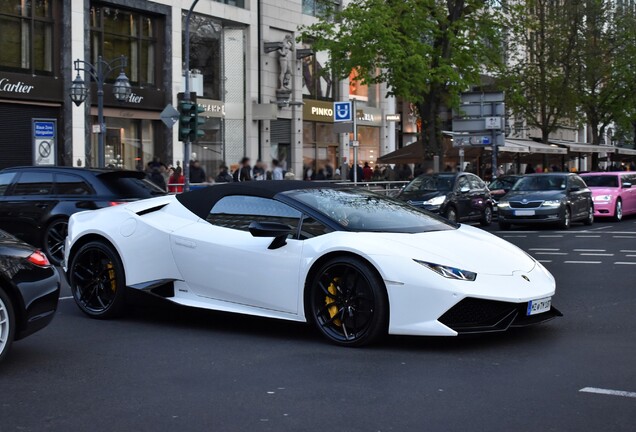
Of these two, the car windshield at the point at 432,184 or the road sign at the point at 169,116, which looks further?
the road sign at the point at 169,116

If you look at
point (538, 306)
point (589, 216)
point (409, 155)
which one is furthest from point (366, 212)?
point (409, 155)

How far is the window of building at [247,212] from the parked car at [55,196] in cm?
636

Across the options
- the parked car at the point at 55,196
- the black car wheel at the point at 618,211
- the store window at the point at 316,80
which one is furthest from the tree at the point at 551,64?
the parked car at the point at 55,196

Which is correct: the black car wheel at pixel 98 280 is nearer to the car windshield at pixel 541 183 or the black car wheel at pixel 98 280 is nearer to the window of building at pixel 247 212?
the window of building at pixel 247 212

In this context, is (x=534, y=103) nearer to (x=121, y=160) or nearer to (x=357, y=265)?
(x=121, y=160)

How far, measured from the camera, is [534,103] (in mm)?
50125

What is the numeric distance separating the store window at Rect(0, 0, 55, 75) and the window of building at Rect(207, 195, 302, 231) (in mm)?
23567

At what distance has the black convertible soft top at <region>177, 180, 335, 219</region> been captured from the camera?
8469mm

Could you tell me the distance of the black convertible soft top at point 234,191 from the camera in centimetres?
847

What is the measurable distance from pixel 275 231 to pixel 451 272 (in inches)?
59.2

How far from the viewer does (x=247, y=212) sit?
849 cm

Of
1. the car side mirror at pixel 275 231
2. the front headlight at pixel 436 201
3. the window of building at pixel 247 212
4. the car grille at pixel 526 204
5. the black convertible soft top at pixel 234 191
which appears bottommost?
the car grille at pixel 526 204

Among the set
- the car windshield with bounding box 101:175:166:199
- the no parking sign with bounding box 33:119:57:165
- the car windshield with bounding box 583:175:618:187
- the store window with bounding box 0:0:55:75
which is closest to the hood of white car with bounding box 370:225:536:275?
the car windshield with bounding box 101:175:166:199

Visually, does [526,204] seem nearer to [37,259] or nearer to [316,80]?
[37,259]
